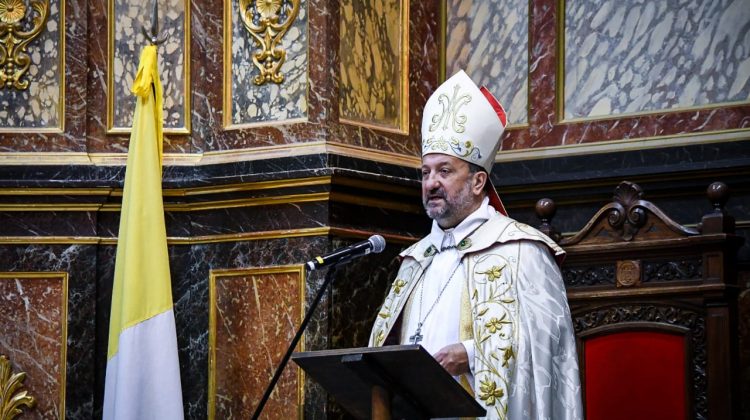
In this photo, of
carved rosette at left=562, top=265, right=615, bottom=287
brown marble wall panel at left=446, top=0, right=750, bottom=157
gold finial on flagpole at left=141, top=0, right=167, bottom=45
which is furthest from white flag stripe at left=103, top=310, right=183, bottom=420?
brown marble wall panel at left=446, top=0, right=750, bottom=157

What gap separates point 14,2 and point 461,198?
242cm

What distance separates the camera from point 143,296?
18.4 feet

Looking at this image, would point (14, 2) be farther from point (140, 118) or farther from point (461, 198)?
point (461, 198)

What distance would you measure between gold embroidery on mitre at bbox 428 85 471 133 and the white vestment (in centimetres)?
31

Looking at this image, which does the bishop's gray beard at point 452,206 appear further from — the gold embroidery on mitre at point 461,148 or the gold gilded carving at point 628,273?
the gold gilded carving at point 628,273

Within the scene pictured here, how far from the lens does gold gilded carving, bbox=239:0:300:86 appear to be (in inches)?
236

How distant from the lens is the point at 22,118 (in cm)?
618

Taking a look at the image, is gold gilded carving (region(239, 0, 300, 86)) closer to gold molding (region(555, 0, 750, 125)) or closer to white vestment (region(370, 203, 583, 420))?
gold molding (region(555, 0, 750, 125))

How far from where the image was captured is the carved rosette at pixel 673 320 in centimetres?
499

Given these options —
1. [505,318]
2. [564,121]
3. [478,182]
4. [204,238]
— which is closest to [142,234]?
[204,238]

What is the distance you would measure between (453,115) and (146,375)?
1.60 m

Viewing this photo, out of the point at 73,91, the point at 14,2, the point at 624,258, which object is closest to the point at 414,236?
the point at 624,258

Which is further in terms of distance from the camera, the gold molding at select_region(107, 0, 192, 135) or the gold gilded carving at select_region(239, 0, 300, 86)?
the gold molding at select_region(107, 0, 192, 135)

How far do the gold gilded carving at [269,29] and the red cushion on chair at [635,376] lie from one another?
1745 mm
